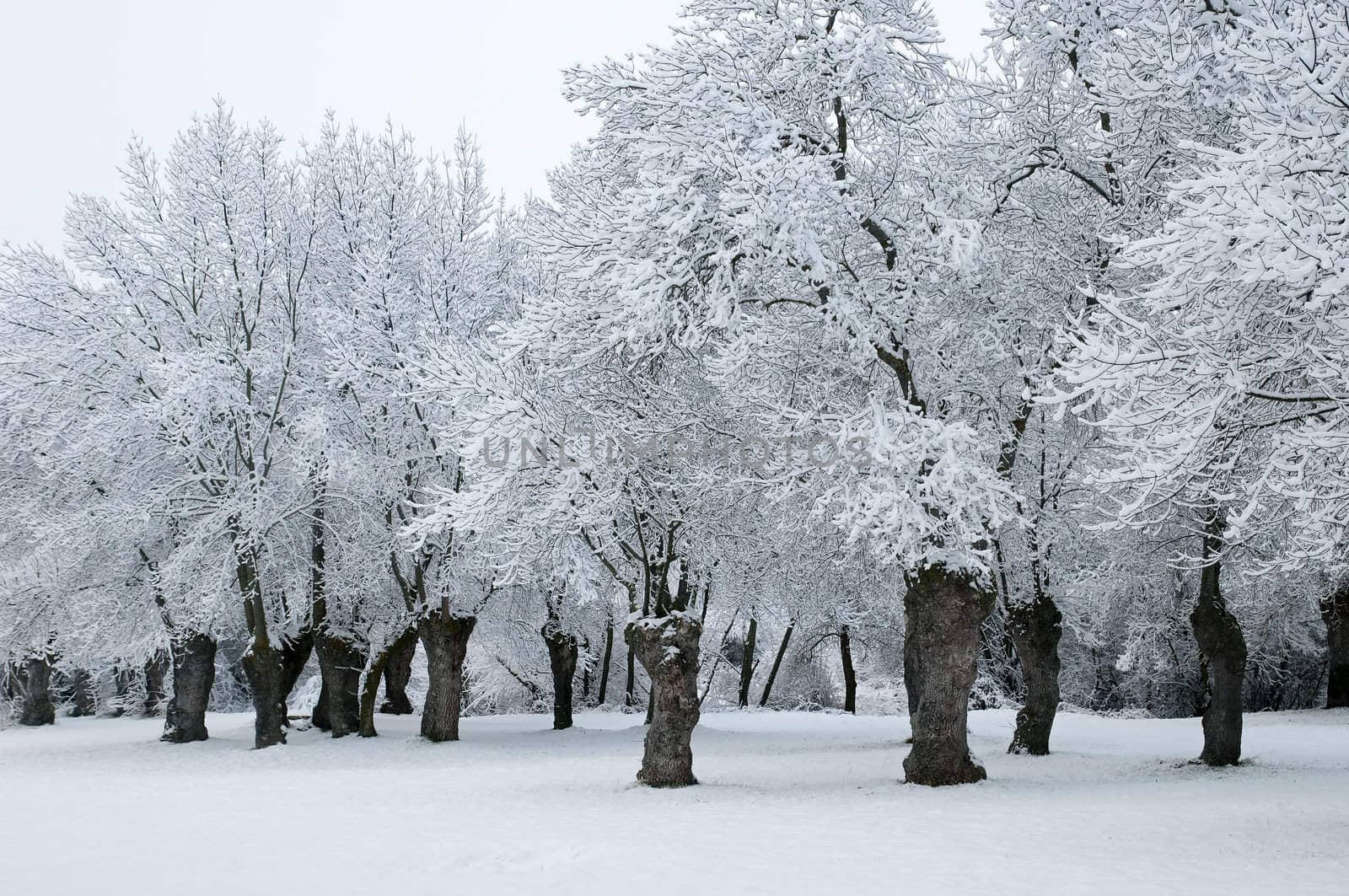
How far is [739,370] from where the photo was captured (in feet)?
45.8

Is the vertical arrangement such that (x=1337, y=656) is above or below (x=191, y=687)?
above

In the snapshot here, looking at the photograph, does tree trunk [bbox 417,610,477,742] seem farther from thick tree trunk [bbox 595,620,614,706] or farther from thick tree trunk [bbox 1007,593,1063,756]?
thick tree trunk [bbox 1007,593,1063,756]

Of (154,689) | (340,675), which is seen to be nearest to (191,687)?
(340,675)

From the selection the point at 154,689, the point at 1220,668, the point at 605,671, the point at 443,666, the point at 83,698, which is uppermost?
the point at 1220,668

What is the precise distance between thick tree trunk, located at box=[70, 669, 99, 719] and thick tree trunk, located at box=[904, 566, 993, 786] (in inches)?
1227

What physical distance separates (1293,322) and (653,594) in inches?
345

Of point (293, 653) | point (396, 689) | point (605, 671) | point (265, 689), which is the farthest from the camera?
point (605, 671)

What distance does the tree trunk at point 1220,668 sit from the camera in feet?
50.0

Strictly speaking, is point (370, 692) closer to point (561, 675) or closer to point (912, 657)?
point (561, 675)

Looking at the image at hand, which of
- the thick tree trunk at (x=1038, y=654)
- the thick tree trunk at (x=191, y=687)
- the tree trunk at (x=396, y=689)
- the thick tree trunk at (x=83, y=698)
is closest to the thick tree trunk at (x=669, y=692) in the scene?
the thick tree trunk at (x=1038, y=654)

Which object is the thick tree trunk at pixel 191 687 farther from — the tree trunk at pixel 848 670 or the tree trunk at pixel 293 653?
the tree trunk at pixel 848 670

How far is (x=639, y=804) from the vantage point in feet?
39.1

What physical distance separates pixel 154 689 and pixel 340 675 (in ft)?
44.4

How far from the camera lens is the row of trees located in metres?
8.90
